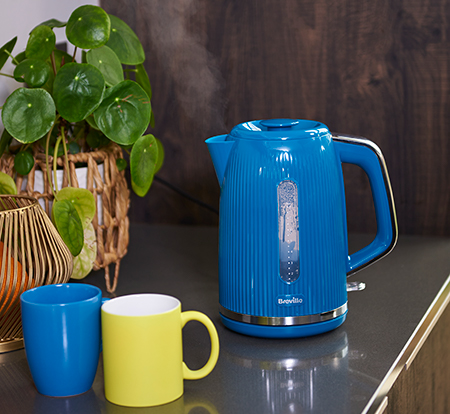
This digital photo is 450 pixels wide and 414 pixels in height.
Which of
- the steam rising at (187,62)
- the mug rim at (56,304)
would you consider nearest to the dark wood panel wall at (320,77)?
the steam rising at (187,62)

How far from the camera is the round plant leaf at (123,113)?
783 mm

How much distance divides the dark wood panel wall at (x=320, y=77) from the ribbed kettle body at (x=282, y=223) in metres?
0.52

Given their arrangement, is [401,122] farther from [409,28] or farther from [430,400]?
[430,400]

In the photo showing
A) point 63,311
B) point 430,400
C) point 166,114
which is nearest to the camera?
point 63,311

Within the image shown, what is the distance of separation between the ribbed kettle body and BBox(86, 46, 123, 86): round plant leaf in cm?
24

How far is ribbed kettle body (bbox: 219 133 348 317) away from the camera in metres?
0.67

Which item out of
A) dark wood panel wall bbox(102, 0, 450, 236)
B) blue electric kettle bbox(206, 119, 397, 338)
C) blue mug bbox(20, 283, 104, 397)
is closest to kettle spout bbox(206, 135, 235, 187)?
blue electric kettle bbox(206, 119, 397, 338)

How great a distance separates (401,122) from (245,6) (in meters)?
0.40

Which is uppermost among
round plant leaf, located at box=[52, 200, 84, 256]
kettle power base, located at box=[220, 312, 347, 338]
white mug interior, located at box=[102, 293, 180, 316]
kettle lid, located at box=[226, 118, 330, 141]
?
kettle lid, located at box=[226, 118, 330, 141]

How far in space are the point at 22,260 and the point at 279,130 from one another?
1.14 ft

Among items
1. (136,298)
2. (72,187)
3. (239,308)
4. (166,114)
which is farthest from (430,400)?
(166,114)

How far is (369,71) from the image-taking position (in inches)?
45.8

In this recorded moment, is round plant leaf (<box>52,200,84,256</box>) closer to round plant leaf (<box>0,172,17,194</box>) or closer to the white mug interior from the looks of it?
round plant leaf (<box>0,172,17,194</box>)

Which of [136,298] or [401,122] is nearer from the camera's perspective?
[136,298]
